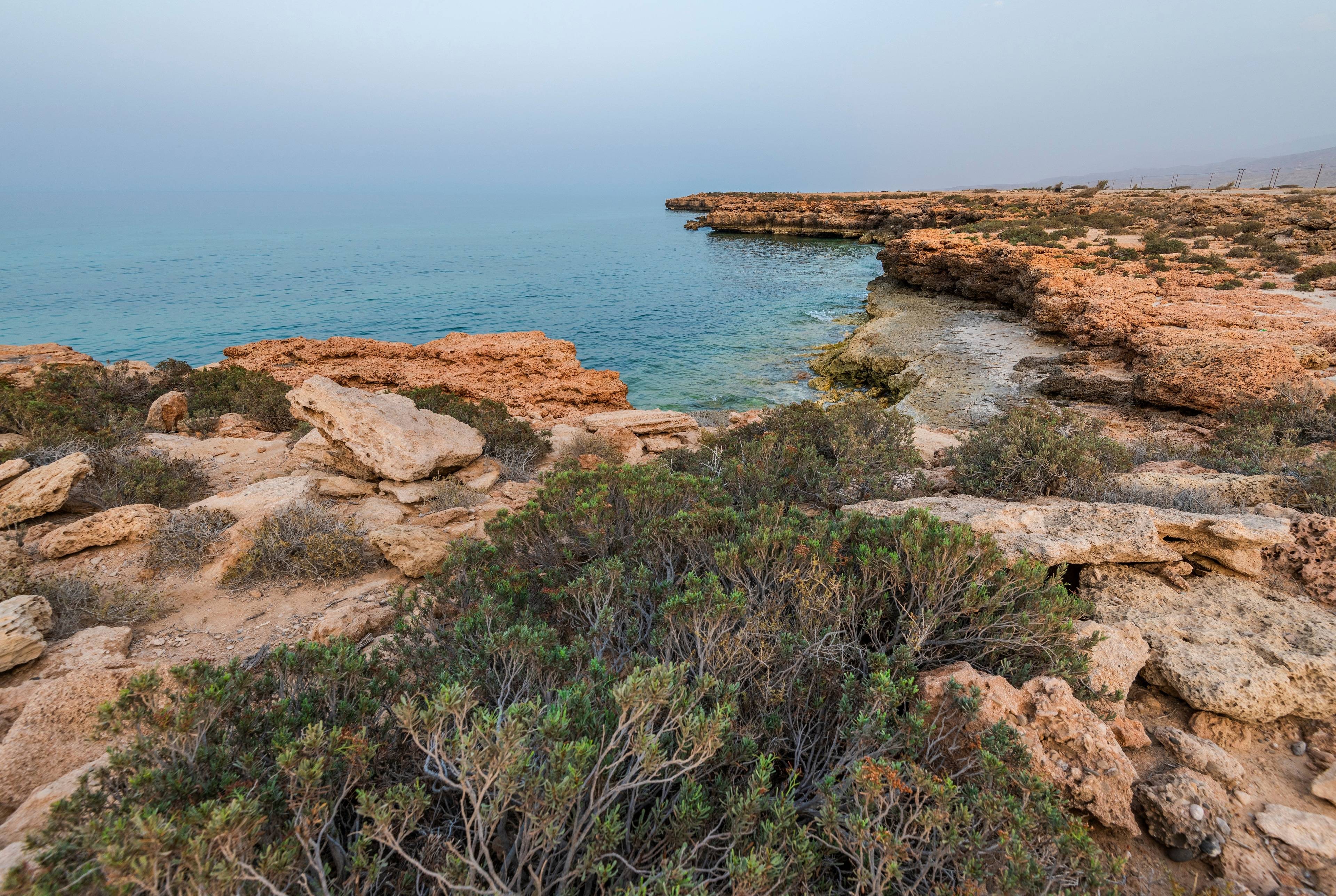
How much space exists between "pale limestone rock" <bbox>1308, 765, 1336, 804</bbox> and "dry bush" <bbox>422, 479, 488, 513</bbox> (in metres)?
6.40

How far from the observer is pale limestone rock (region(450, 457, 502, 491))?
6816 mm

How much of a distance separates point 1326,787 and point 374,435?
7826mm

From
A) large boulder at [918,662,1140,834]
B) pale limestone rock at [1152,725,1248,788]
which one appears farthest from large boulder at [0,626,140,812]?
pale limestone rock at [1152,725,1248,788]

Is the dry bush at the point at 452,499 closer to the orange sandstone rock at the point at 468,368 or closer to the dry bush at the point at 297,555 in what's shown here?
the dry bush at the point at 297,555

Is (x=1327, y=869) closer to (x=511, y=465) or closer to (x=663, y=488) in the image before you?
(x=663, y=488)

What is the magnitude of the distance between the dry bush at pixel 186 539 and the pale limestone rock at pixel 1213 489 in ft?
27.7

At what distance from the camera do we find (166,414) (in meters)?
8.59

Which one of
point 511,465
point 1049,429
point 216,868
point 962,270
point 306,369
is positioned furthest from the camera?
point 962,270

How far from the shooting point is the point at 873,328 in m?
20.2

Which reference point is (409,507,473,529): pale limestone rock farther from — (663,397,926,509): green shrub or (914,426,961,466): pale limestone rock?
(914,426,961,466): pale limestone rock

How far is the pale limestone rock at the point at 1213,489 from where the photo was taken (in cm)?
446

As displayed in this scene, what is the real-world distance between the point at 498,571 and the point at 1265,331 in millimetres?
15683

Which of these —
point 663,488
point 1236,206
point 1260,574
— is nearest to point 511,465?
point 663,488

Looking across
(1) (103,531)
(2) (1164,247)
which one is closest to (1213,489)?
(1) (103,531)
